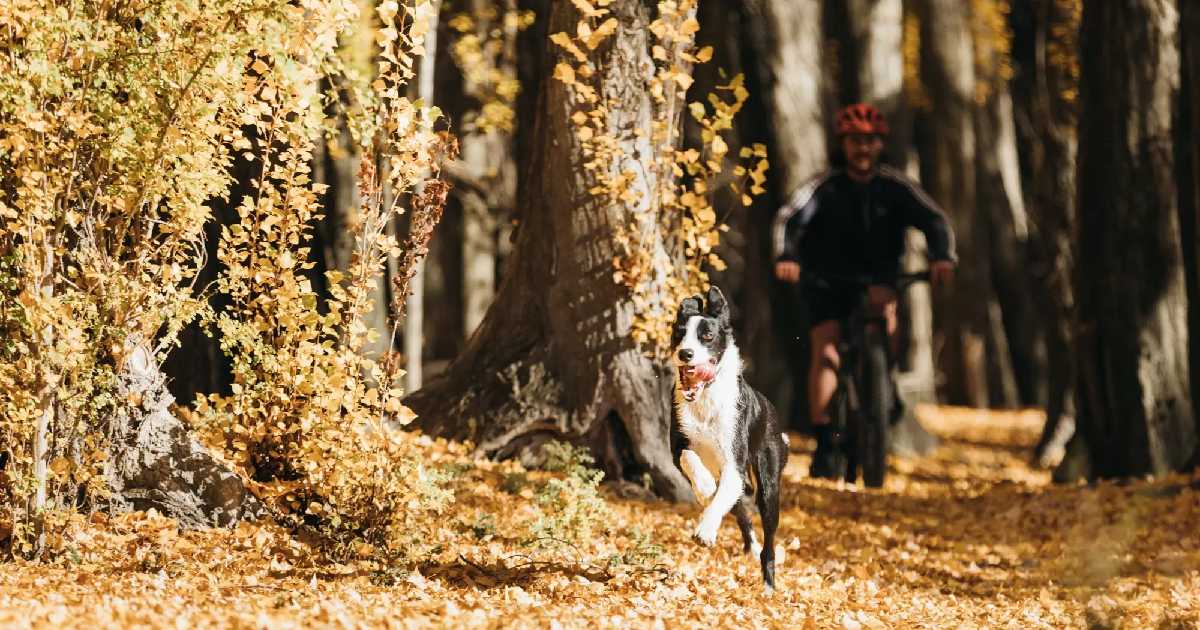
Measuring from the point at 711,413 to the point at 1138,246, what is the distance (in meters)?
6.20

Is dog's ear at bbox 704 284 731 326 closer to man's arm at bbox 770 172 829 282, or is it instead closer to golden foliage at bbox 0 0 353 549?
golden foliage at bbox 0 0 353 549

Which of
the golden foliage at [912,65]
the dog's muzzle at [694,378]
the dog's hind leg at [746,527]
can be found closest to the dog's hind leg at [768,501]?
the dog's hind leg at [746,527]

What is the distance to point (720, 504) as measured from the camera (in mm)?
6078

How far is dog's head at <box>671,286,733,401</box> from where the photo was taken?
20.1 feet

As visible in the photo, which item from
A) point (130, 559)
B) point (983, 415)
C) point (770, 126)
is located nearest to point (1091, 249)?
point (770, 126)

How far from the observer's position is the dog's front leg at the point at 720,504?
19.6 feet

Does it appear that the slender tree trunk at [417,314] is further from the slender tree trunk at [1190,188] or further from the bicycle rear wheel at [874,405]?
the slender tree trunk at [1190,188]

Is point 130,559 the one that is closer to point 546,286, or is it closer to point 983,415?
point 546,286

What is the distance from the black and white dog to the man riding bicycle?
4166 millimetres

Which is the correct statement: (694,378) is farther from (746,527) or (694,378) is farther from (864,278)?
(864,278)

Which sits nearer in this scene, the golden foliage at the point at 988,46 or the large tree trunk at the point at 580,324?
the large tree trunk at the point at 580,324

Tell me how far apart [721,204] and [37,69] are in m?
10.8

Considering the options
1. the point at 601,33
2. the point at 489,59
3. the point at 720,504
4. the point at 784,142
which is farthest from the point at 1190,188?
the point at 489,59

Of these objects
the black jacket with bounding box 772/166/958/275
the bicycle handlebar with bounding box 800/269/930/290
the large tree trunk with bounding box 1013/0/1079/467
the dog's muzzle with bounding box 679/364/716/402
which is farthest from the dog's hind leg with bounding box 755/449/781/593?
the large tree trunk with bounding box 1013/0/1079/467
